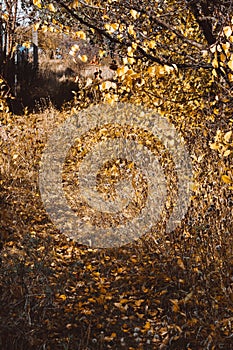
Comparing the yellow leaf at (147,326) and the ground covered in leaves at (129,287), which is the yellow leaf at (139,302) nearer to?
the ground covered in leaves at (129,287)

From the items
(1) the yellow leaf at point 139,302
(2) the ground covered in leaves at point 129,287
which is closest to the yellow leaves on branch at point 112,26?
(2) the ground covered in leaves at point 129,287

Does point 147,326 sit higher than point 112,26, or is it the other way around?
point 112,26

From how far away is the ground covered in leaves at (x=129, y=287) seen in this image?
2.22 meters

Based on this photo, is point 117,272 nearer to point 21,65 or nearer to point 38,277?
point 38,277

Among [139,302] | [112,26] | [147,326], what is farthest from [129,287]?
[112,26]

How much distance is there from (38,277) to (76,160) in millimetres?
2638

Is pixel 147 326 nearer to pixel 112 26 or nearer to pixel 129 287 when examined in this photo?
pixel 129 287

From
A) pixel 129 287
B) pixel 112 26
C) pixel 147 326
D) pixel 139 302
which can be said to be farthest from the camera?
pixel 129 287

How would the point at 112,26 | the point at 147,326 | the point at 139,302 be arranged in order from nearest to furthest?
the point at 112,26 → the point at 147,326 → the point at 139,302

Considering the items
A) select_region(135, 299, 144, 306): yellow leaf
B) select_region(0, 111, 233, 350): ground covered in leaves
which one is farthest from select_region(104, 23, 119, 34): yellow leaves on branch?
select_region(135, 299, 144, 306): yellow leaf

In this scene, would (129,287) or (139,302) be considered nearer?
(139,302)

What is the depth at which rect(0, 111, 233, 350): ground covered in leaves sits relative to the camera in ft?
7.29

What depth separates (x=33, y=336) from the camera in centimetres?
220

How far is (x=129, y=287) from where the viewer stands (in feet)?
8.98
